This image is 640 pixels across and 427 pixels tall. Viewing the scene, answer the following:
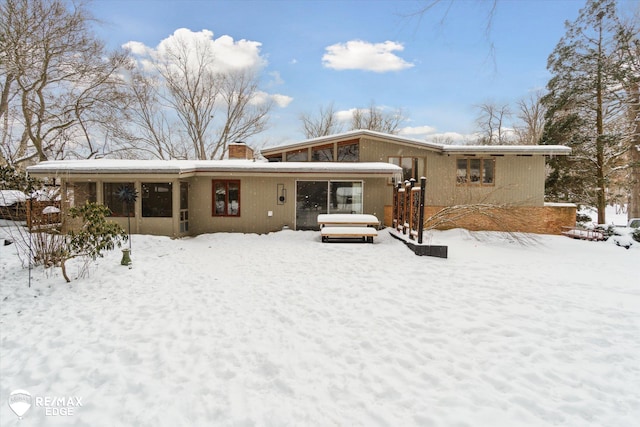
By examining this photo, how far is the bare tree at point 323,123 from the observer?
2667 cm

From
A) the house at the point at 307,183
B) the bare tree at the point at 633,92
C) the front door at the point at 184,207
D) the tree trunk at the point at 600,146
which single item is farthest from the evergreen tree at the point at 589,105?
the front door at the point at 184,207

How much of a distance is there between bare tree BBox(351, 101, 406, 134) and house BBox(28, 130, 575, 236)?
15.1m

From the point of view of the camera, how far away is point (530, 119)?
76.3ft

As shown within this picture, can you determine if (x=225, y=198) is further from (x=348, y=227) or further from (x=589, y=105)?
(x=589, y=105)

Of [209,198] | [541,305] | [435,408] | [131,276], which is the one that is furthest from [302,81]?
[435,408]

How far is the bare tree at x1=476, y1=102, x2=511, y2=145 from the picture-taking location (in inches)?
984

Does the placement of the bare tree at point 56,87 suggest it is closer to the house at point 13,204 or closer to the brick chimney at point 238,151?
the house at point 13,204

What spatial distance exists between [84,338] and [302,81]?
14.4 meters

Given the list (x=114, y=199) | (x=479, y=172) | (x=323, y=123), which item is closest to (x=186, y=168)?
(x=114, y=199)

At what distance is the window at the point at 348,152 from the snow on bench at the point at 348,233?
13.6 ft

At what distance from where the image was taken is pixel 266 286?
5.46m

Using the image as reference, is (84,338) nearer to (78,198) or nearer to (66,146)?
(78,198)

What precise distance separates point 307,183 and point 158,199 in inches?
212

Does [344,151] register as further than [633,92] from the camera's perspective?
No
